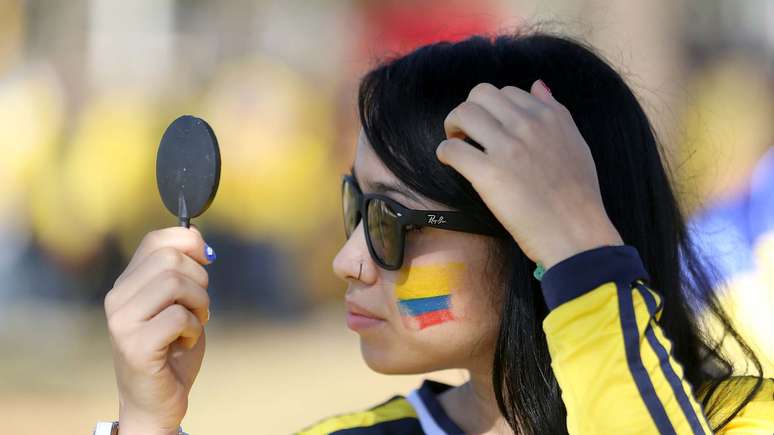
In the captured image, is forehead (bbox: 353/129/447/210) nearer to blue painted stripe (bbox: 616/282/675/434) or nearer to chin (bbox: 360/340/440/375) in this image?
chin (bbox: 360/340/440/375)

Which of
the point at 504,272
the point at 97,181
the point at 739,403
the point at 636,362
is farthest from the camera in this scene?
the point at 97,181

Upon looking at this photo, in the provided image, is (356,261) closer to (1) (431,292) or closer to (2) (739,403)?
(1) (431,292)

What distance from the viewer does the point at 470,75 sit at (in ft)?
7.43

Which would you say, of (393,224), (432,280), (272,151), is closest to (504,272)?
(432,280)

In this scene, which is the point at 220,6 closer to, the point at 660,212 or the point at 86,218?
the point at 86,218

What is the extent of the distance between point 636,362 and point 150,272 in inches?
35.1

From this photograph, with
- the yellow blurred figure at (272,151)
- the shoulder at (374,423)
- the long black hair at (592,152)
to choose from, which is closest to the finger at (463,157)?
the long black hair at (592,152)

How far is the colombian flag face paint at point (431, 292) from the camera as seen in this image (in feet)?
7.39

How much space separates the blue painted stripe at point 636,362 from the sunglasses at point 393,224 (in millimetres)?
571

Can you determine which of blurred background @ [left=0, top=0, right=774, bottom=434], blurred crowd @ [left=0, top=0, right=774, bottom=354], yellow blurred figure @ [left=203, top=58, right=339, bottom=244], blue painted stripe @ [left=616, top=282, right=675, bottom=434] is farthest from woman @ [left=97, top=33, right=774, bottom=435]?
yellow blurred figure @ [left=203, top=58, right=339, bottom=244]

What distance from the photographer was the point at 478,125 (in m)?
1.85

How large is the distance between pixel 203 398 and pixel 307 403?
25.9 inches

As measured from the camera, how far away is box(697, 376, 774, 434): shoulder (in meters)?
2.01

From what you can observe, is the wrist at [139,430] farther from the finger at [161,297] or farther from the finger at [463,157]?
the finger at [463,157]
